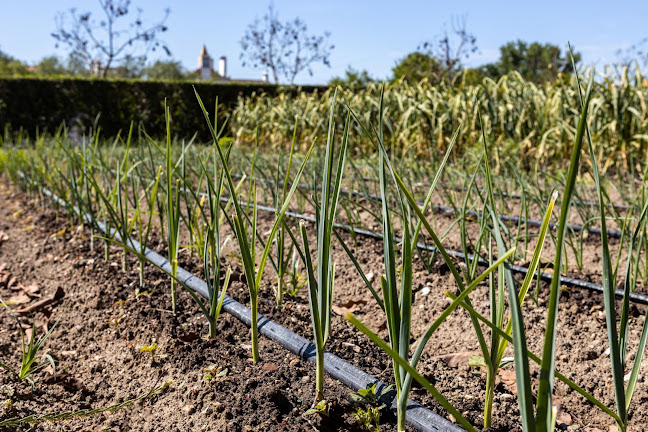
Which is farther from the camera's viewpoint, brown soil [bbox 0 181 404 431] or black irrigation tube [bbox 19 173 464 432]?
brown soil [bbox 0 181 404 431]

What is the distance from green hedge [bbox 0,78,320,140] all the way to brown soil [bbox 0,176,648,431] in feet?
29.3

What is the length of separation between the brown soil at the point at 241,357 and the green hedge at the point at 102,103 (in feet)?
29.3

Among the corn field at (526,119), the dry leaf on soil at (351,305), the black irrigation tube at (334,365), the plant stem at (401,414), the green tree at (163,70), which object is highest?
the green tree at (163,70)

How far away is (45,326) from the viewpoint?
6.15ft

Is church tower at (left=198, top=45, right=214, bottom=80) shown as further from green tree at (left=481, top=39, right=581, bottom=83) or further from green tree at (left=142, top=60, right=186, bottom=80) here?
green tree at (left=481, top=39, right=581, bottom=83)

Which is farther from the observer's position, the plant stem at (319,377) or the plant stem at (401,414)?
the plant stem at (319,377)

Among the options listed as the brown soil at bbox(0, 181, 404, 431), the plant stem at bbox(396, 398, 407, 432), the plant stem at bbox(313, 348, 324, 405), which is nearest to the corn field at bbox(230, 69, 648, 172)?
the brown soil at bbox(0, 181, 404, 431)

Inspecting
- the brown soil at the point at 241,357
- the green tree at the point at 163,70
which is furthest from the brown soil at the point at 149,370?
the green tree at the point at 163,70

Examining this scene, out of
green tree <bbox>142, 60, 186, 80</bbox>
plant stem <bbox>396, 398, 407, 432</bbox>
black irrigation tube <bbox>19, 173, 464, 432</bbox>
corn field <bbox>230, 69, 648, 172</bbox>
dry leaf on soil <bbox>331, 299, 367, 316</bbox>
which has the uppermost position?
green tree <bbox>142, 60, 186, 80</bbox>

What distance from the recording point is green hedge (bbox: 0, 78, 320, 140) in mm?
10281

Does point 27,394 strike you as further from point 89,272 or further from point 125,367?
point 89,272

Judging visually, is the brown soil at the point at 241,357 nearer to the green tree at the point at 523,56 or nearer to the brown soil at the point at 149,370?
the brown soil at the point at 149,370

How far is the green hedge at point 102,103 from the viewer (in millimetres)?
10281

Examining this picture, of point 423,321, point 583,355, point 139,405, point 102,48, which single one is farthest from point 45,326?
point 102,48
